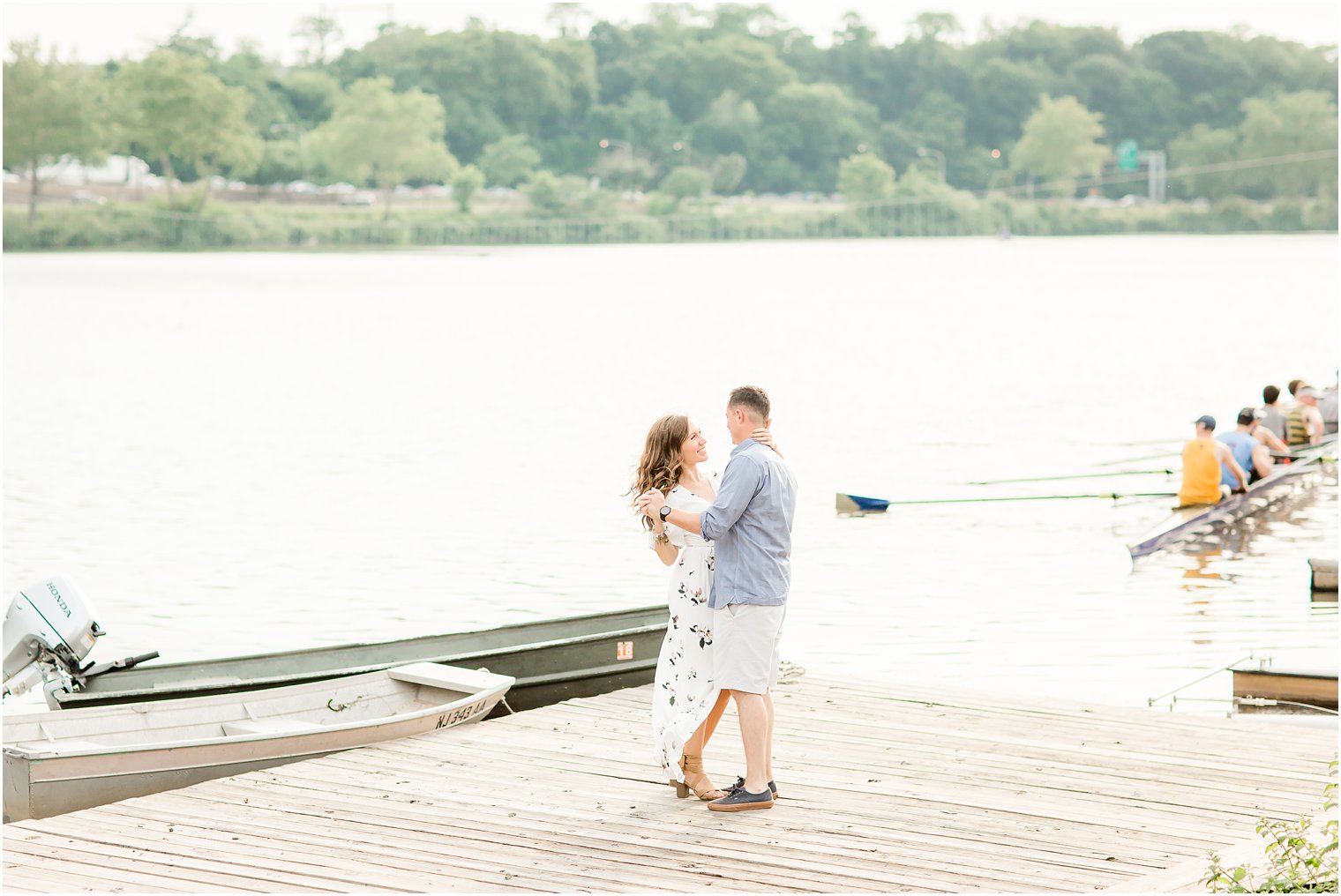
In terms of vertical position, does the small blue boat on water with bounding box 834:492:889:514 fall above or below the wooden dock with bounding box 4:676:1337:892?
below

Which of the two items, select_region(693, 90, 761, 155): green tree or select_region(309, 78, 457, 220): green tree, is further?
select_region(693, 90, 761, 155): green tree

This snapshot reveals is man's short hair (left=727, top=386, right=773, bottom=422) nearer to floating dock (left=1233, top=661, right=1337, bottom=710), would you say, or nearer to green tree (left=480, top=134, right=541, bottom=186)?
floating dock (left=1233, top=661, right=1337, bottom=710)

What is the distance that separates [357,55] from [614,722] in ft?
554

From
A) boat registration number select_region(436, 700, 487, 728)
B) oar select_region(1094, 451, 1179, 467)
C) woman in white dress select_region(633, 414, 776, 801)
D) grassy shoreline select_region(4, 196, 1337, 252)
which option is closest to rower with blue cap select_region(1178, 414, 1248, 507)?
oar select_region(1094, 451, 1179, 467)

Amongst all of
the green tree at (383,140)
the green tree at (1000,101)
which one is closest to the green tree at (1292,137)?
the green tree at (1000,101)

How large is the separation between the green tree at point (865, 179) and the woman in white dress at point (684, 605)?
15274cm

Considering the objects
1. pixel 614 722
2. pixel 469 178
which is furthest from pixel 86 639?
pixel 469 178

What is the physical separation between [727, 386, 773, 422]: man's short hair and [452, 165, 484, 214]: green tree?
139 m

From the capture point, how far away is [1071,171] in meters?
165

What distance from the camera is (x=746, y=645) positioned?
18.9ft

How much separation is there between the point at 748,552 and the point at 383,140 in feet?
463

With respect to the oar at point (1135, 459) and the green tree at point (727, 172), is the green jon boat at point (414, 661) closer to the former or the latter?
the oar at point (1135, 459)

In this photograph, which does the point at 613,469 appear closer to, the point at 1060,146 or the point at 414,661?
the point at 414,661

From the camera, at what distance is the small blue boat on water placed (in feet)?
66.6
